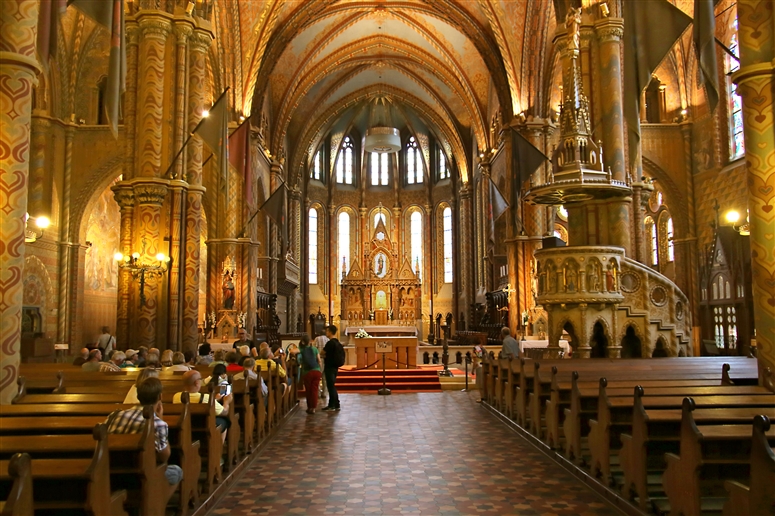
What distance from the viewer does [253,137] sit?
85.9 feet

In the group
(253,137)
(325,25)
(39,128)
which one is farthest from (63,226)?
(325,25)

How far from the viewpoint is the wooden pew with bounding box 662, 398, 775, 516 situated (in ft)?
14.7

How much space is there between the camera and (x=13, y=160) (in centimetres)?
637

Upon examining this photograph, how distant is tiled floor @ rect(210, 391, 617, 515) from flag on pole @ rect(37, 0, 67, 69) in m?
4.85

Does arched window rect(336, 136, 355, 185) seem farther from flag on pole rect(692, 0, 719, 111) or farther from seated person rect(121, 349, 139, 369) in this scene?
flag on pole rect(692, 0, 719, 111)

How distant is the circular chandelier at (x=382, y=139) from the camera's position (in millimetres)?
35688

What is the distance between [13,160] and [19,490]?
14.0 feet

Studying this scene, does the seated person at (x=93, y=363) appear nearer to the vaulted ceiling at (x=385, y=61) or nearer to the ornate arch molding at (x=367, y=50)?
the vaulted ceiling at (x=385, y=61)

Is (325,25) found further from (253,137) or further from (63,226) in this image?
(63,226)

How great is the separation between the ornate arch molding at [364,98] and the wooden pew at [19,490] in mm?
34604

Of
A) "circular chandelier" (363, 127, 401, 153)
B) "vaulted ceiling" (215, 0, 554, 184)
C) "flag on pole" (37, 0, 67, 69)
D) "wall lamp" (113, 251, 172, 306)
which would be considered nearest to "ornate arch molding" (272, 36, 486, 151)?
"vaulted ceiling" (215, 0, 554, 184)

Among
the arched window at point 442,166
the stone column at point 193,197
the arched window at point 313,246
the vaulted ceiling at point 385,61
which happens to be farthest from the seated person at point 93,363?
the arched window at point 442,166

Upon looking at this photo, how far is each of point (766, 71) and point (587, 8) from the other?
9205mm

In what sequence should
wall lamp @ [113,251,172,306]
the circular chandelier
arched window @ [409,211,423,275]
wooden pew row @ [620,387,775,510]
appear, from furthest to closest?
arched window @ [409,211,423,275], the circular chandelier, wall lamp @ [113,251,172,306], wooden pew row @ [620,387,775,510]
